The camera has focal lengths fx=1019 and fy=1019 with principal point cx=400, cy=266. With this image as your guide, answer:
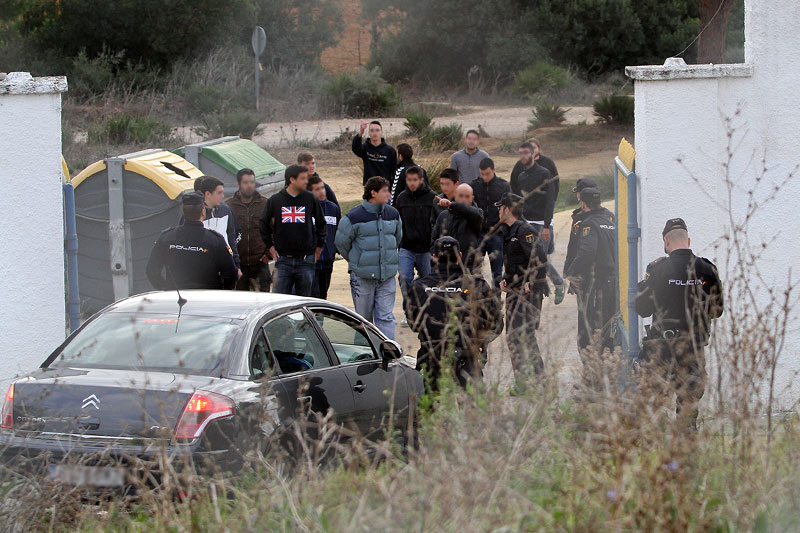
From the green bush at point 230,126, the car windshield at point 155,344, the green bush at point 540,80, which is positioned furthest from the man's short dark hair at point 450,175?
the green bush at point 540,80

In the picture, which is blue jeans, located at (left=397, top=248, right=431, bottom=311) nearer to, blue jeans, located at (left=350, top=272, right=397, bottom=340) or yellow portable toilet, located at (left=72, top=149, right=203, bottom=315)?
blue jeans, located at (left=350, top=272, right=397, bottom=340)

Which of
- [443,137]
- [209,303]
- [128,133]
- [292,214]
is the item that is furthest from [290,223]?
[443,137]

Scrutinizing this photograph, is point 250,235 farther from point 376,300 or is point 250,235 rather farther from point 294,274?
point 376,300

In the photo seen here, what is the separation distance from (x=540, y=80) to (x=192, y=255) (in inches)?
1429

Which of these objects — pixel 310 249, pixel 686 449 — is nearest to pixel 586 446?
pixel 686 449

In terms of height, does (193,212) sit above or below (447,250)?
above

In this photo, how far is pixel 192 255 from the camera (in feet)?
27.1

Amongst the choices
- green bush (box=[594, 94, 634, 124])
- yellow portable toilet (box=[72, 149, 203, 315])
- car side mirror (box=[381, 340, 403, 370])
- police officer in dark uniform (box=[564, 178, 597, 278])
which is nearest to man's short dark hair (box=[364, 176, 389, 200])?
police officer in dark uniform (box=[564, 178, 597, 278])

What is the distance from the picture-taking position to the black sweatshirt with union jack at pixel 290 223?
9.50 metres

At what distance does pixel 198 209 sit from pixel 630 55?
42155 mm

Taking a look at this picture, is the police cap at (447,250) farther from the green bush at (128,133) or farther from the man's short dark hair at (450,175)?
the green bush at (128,133)

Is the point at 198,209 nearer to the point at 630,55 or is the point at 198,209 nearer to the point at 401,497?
the point at 401,497

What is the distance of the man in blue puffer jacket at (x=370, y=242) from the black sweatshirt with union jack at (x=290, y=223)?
34 cm

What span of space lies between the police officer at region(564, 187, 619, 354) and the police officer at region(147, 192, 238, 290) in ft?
9.59
